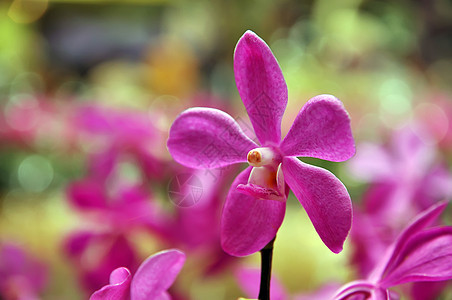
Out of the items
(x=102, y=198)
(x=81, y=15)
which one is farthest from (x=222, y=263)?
(x=81, y=15)

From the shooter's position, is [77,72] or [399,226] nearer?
[399,226]

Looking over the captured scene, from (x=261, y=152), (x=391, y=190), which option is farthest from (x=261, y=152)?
(x=391, y=190)

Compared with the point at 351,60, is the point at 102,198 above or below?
below

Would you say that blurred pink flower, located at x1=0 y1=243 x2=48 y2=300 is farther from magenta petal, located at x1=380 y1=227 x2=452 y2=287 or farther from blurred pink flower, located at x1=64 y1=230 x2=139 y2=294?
magenta petal, located at x1=380 y1=227 x2=452 y2=287

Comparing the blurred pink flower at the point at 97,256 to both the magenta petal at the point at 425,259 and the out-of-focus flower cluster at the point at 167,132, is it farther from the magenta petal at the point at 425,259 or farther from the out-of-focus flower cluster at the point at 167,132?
the magenta petal at the point at 425,259

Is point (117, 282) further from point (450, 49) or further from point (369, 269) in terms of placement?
point (450, 49)

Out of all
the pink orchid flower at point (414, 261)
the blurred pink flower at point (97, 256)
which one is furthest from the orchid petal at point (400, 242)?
the blurred pink flower at point (97, 256)

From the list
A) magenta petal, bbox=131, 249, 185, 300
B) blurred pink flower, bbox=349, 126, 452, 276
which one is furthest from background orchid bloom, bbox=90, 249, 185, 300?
blurred pink flower, bbox=349, 126, 452, 276
